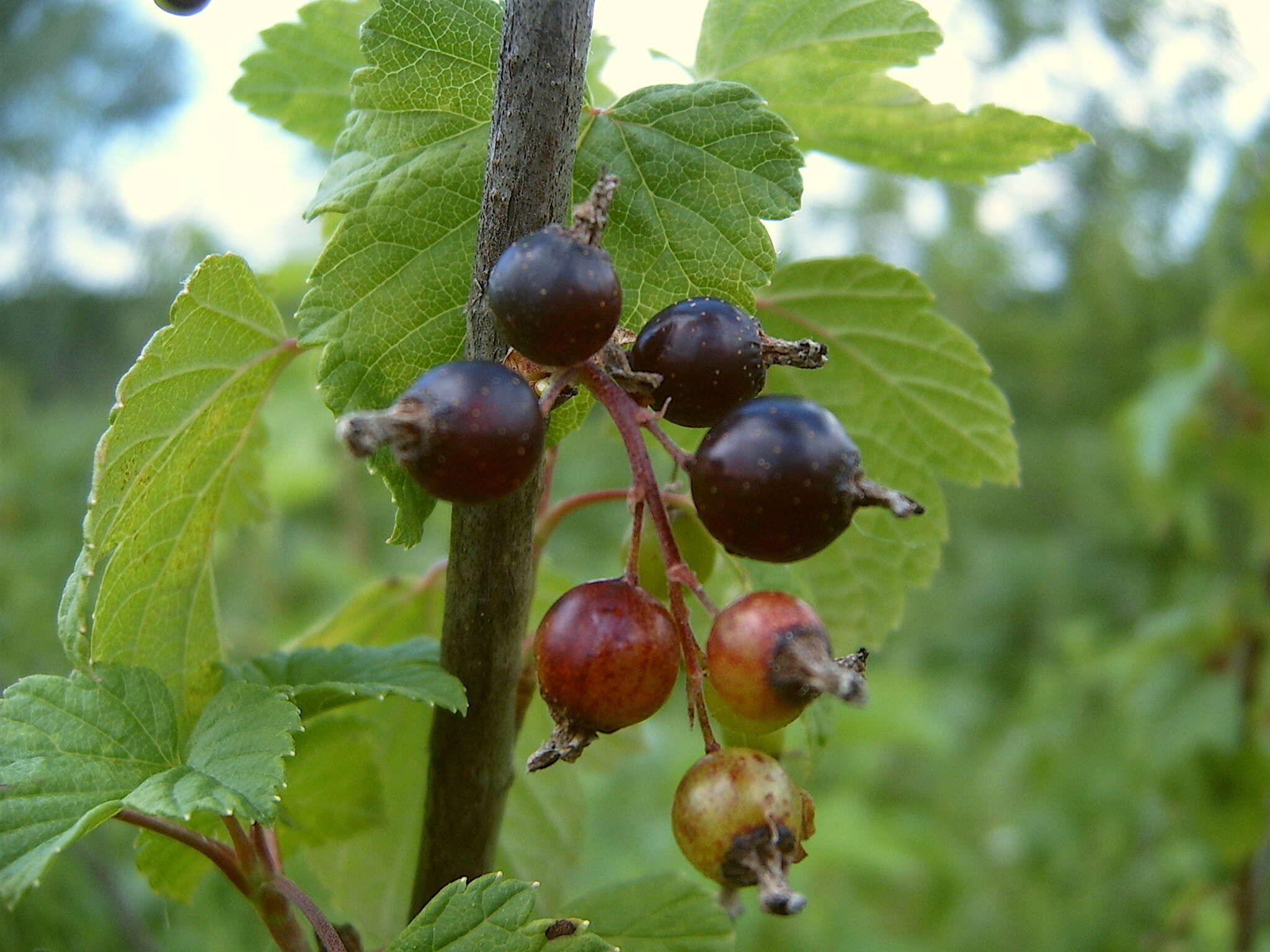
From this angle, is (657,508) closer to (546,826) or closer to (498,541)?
(498,541)

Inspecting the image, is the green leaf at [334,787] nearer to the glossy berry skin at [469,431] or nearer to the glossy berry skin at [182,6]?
the glossy berry skin at [469,431]

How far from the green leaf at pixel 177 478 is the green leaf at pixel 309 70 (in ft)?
1.27

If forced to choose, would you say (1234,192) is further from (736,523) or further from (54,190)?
(54,190)

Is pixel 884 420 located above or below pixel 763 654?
above

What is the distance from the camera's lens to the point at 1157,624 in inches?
123

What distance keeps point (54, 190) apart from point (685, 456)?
791cm

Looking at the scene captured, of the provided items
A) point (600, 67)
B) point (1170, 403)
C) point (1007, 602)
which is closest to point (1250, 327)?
point (1170, 403)

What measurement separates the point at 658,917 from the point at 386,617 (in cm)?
50

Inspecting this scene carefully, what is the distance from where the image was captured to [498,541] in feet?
2.73

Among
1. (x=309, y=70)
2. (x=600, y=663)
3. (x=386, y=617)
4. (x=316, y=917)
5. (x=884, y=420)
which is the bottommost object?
(x=316, y=917)

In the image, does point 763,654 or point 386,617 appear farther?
point 386,617

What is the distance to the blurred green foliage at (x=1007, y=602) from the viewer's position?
2.74 metres

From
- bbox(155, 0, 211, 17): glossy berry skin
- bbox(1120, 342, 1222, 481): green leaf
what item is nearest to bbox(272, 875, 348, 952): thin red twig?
bbox(155, 0, 211, 17): glossy berry skin

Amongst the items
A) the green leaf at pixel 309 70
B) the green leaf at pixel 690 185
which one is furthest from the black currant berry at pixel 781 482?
the green leaf at pixel 309 70
